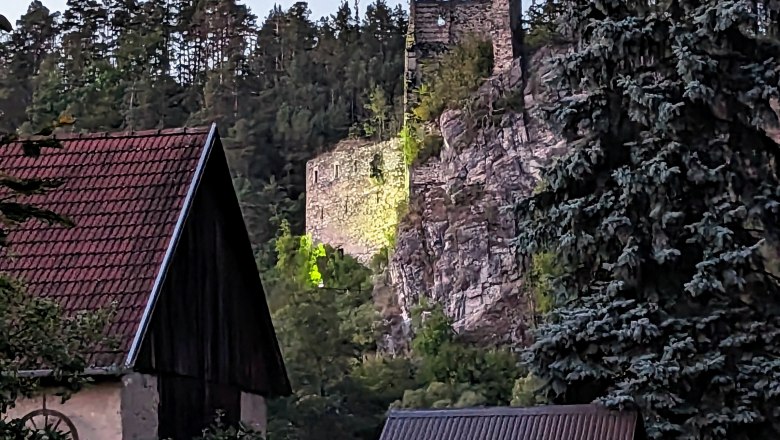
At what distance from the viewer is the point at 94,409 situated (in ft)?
31.2

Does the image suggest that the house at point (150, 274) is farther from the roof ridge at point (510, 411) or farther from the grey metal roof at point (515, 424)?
the roof ridge at point (510, 411)

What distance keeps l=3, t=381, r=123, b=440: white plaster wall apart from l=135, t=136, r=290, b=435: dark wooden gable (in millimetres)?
290

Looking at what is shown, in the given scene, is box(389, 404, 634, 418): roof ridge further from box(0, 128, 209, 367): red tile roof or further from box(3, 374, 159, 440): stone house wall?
box(3, 374, 159, 440): stone house wall

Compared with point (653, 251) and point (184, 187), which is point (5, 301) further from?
point (653, 251)

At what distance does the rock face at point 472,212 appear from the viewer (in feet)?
141

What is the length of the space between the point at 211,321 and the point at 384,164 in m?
38.3

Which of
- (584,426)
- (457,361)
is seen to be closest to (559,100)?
(584,426)

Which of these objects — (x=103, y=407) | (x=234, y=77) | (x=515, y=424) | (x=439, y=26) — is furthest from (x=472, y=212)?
(x=103, y=407)

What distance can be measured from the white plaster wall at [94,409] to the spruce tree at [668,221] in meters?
4.31

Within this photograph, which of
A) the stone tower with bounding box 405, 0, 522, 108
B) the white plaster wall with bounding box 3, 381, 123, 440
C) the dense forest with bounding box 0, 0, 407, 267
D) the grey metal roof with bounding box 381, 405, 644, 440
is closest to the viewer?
the white plaster wall with bounding box 3, 381, 123, 440

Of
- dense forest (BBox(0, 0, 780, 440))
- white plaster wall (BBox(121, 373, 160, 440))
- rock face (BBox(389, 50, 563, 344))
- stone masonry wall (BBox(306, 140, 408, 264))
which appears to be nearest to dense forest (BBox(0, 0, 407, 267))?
stone masonry wall (BBox(306, 140, 408, 264))

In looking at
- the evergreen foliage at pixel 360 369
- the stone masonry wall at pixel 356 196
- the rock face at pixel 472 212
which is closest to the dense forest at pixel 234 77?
the stone masonry wall at pixel 356 196

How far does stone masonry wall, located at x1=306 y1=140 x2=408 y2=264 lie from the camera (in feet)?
160

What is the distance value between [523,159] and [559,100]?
31.0 metres
